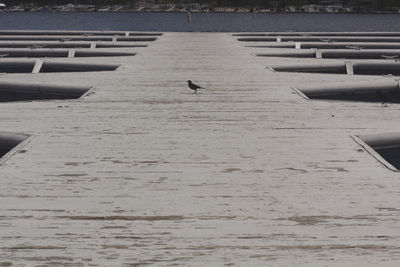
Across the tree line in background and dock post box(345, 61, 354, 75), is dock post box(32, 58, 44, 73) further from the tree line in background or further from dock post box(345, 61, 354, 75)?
the tree line in background

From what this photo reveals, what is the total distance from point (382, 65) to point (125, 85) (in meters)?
8.70

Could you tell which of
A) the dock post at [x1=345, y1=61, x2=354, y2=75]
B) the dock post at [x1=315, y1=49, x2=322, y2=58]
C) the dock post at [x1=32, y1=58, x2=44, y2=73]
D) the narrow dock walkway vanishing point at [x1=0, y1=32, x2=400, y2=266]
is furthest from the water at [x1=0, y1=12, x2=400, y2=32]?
the narrow dock walkway vanishing point at [x1=0, y1=32, x2=400, y2=266]

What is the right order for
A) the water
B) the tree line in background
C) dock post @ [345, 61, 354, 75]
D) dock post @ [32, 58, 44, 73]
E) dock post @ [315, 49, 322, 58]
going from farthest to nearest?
the tree line in background, the water, dock post @ [315, 49, 322, 58], dock post @ [345, 61, 354, 75], dock post @ [32, 58, 44, 73]

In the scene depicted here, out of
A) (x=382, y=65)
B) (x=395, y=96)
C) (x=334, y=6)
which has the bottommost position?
(x=395, y=96)

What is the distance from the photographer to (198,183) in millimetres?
3764

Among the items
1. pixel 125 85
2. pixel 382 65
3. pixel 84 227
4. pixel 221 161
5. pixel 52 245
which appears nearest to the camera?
pixel 52 245

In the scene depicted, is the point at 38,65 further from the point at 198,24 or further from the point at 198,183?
the point at 198,24

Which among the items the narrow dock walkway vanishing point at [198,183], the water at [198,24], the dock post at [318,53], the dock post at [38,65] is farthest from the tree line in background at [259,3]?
the narrow dock walkway vanishing point at [198,183]

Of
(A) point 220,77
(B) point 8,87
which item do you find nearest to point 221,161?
(A) point 220,77

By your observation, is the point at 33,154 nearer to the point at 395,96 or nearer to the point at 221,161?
the point at 221,161

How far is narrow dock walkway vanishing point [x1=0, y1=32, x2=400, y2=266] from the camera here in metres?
2.71

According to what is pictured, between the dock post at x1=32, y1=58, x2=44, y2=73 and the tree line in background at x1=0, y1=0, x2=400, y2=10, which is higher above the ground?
the tree line in background at x1=0, y1=0, x2=400, y2=10

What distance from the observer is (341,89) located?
8.74 metres

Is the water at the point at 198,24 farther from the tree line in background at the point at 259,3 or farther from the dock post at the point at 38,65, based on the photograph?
the tree line in background at the point at 259,3
